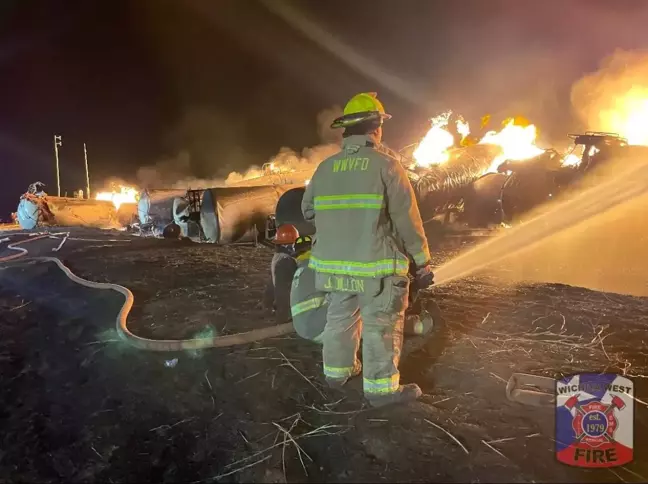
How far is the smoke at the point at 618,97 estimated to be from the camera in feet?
47.8

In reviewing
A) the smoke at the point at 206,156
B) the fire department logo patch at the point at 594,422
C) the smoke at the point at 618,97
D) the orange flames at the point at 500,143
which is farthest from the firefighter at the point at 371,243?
the smoke at the point at 206,156

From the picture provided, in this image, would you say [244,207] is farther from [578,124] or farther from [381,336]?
[578,124]

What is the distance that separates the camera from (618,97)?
15617 mm

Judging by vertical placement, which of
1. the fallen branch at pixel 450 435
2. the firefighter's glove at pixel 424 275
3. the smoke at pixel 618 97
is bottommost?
the fallen branch at pixel 450 435

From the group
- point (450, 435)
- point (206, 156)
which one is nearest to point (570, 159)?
point (450, 435)

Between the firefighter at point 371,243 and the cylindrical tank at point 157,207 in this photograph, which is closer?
the firefighter at point 371,243

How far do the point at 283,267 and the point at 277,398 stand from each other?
156 centimetres

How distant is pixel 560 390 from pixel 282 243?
259cm

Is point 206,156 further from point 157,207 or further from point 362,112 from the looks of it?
point 362,112

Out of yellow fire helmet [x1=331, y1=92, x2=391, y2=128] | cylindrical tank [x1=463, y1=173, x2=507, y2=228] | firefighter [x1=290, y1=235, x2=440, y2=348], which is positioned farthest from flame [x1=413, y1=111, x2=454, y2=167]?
yellow fire helmet [x1=331, y1=92, x2=391, y2=128]

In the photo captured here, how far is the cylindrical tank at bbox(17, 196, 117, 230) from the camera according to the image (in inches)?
688

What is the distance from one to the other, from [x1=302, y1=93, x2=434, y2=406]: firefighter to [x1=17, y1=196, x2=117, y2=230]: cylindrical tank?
700 inches

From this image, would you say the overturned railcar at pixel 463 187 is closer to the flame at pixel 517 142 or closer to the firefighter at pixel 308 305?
the flame at pixel 517 142

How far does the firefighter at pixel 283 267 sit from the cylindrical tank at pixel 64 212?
53.3ft
